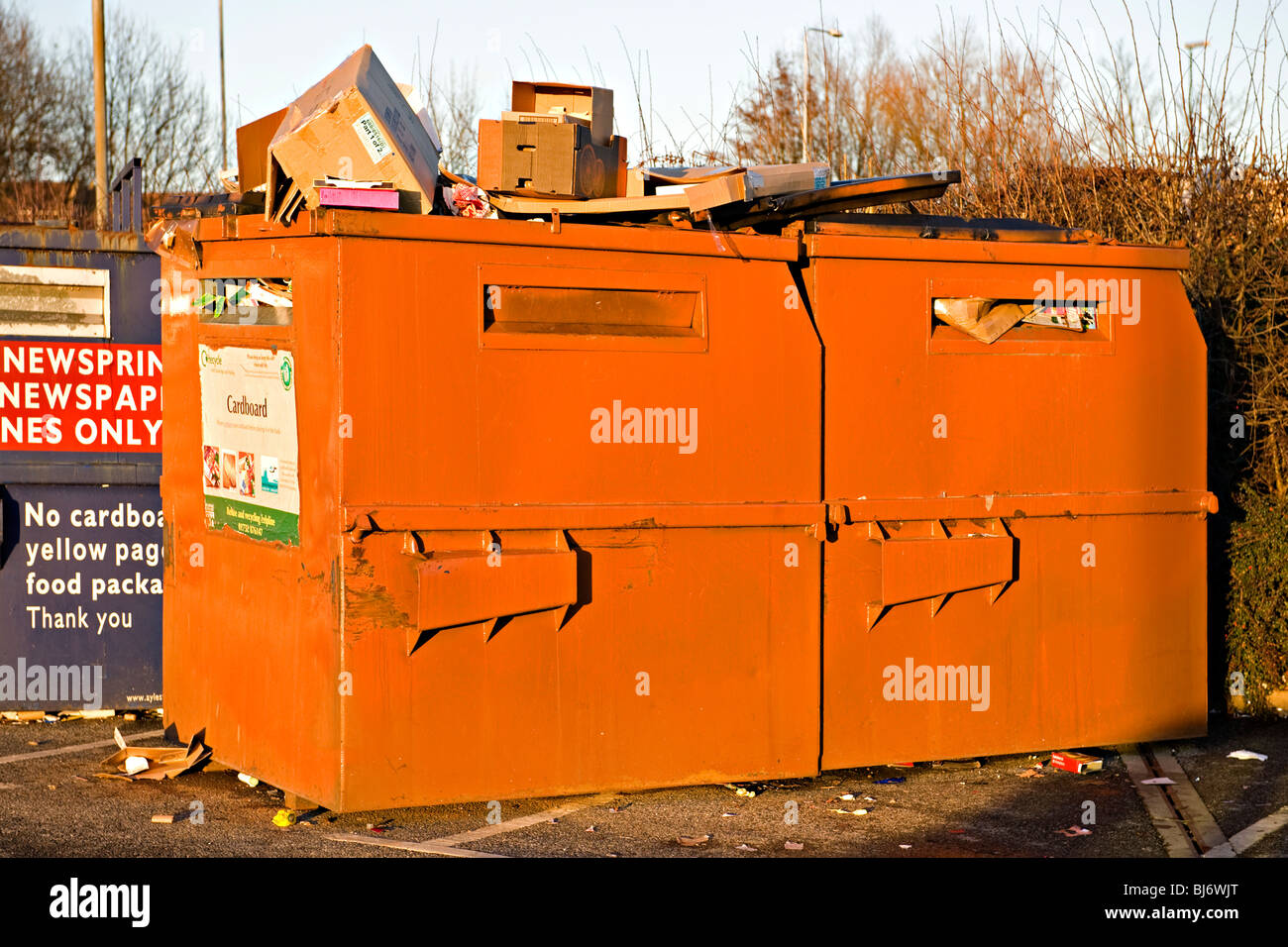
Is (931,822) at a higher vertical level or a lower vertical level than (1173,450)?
lower

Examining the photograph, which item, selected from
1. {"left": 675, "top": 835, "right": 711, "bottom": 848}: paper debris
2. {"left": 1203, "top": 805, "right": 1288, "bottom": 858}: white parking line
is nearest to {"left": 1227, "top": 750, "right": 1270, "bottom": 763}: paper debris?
{"left": 1203, "top": 805, "right": 1288, "bottom": 858}: white parking line

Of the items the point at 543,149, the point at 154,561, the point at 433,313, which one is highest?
the point at 543,149

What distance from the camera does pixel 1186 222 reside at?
880 centimetres

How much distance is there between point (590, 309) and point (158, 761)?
8.75 feet

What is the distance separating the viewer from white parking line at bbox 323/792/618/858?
194 inches

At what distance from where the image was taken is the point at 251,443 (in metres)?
5.55

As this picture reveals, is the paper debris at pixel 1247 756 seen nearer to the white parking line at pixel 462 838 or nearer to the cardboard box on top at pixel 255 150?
the white parking line at pixel 462 838

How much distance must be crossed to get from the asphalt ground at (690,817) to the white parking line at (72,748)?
0.10 ft

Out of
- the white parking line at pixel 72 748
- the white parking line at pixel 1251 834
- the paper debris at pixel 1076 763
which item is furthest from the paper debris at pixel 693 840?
the white parking line at pixel 72 748

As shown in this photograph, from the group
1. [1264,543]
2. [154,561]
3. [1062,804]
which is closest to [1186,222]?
[1264,543]

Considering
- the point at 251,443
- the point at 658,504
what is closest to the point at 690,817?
the point at 658,504
